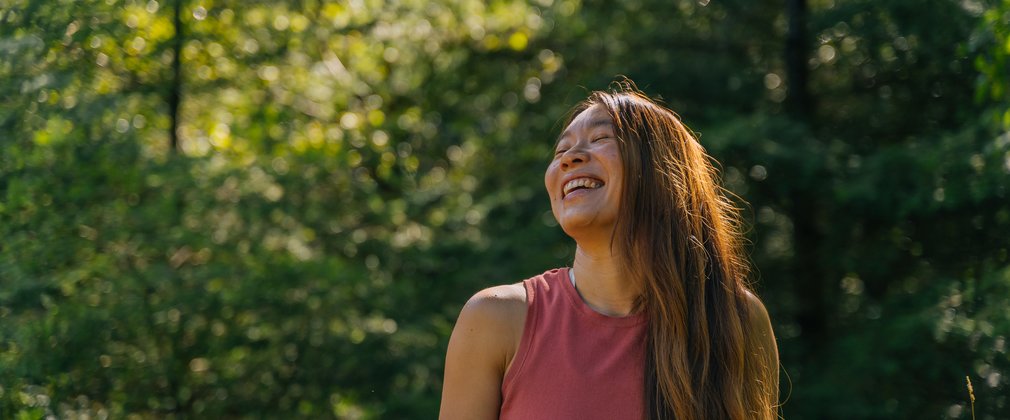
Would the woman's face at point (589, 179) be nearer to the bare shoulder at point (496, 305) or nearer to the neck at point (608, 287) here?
the neck at point (608, 287)

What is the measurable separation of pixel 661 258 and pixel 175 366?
286cm

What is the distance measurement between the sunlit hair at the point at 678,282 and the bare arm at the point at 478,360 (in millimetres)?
303

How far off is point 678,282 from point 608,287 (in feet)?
0.49

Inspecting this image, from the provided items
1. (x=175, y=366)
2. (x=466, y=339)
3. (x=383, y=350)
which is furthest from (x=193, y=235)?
(x=466, y=339)

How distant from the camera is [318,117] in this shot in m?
6.13

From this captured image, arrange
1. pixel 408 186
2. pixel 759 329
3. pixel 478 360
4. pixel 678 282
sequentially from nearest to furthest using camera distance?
pixel 478 360
pixel 678 282
pixel 759 329
pixel 408 186

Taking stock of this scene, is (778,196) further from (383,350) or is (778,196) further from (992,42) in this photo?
(383,350)

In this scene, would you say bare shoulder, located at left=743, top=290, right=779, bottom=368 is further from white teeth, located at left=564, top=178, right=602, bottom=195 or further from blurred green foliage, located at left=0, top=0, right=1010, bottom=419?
blurred green foliage, located at left=0, top=0, right=1010, bottom=419

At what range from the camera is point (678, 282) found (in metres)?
2.25

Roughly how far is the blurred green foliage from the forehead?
192cm

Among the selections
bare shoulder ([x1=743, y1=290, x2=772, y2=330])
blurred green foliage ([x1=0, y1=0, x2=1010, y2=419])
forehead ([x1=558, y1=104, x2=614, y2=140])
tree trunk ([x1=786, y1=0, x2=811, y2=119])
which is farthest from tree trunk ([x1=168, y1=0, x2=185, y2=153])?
tree trunk ([x1=786, y1=0, x2=811, y2=119])

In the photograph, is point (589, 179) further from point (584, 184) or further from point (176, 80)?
point (176, 80)

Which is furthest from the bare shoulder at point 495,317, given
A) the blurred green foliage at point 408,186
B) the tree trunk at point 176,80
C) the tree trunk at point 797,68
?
the tree trunk at point 797,68

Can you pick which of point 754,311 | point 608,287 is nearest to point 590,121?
point 608,287
